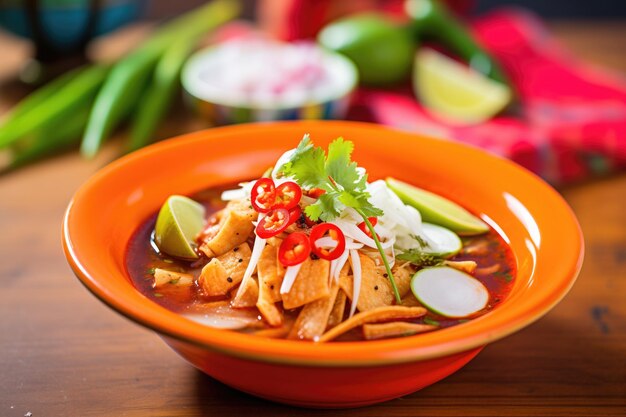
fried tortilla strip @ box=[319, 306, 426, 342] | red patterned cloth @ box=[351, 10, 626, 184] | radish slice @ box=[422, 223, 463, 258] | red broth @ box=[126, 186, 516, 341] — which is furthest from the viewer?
red patterned cloth @ box=[351, 10, 626, 184]

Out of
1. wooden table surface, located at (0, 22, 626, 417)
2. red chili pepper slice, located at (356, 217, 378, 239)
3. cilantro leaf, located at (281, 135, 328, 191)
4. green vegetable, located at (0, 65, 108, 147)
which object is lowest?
green vegetable, located at (0, 65, 108, 147)

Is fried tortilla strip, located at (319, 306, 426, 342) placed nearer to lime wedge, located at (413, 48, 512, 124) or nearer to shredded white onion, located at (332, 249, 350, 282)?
shredded white onion, located at (332, 249, 350, 282)

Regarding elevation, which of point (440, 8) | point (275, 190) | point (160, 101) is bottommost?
point (160, 101)

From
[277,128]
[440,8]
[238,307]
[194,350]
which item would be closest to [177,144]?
[277,128]

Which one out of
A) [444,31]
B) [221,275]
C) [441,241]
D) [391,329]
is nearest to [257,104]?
[444,31]

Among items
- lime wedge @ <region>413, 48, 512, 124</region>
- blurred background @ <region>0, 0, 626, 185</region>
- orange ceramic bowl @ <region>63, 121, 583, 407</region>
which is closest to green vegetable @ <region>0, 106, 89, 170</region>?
blurred background @ <region>0, 0, 626, 185</region>

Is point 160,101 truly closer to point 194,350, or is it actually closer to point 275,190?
point 275,190
